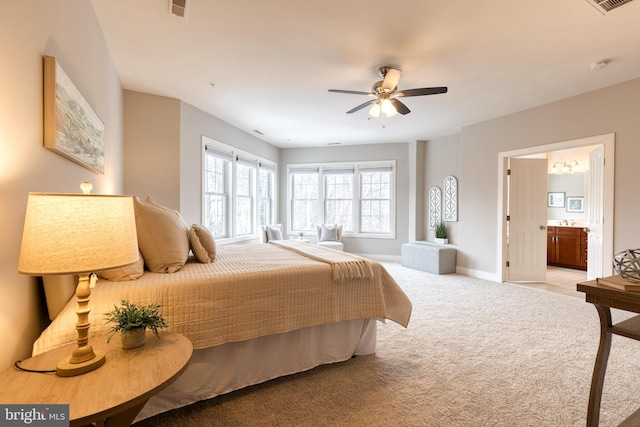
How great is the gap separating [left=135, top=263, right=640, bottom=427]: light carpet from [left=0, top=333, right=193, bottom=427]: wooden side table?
0.73 metres

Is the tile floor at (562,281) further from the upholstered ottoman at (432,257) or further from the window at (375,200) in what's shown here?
the window at (375,200)

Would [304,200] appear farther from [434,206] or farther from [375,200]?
[434,206]

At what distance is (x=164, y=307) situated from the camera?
1.61 metres

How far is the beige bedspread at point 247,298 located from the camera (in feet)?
5.10

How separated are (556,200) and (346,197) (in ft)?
15.7

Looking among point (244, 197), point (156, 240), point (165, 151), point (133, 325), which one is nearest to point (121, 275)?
point (156, 240)

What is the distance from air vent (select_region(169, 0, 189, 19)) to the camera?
206cm

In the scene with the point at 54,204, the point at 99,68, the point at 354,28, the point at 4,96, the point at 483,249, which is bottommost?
the point at 483,249

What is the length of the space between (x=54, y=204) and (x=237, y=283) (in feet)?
3.45

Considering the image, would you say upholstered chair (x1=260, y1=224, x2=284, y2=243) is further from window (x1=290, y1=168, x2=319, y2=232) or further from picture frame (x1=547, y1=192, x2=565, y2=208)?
picture frame (x1=547, y1=192, x2=565, y2=208)

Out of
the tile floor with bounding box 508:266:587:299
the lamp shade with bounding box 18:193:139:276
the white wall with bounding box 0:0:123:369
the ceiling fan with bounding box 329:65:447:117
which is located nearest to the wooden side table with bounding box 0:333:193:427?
the white wall with bounding box 0:0:123:369

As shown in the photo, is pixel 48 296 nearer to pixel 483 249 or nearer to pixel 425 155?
pixel 483 249

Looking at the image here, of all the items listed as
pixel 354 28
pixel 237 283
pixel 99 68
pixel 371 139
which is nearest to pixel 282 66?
pixel 354 28

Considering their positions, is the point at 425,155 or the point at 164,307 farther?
the point at 425,155
